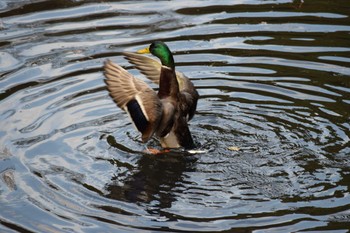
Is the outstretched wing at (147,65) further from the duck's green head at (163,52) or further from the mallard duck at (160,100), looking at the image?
the duck's green head at (163,52)

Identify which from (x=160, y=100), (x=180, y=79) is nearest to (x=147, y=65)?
(x=180, y=79)

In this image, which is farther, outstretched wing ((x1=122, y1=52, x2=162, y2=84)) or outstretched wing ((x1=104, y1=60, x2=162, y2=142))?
outstretched wing ((x1=122, y1=52, x2=162, y2=84))

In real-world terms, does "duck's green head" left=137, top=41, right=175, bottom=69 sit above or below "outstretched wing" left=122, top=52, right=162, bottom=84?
above

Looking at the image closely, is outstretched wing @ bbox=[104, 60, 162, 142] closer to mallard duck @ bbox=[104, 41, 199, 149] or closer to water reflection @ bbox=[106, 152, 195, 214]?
mallard duck @ bbox=[104, 41, 199, 149]

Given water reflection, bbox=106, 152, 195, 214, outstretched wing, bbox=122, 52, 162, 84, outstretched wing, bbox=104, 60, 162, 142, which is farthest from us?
outstretched wing, bbox=122, 52, 162, 84

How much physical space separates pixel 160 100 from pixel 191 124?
0.94 meters

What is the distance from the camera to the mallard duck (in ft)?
29.2

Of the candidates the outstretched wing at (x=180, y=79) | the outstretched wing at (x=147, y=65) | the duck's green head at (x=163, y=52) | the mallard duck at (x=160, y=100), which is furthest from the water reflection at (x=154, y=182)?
the outstretched wing at (x=147, y=65)

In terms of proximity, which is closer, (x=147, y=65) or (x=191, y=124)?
(x=191, y=124)

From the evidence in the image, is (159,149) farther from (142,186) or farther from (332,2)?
(332,2)

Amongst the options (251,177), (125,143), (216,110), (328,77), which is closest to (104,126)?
(125,143)

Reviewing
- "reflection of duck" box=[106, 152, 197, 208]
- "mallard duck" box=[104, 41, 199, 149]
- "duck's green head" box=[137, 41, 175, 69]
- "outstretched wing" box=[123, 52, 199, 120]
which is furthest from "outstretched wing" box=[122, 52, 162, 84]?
"reflection of duck" box=[106, 152, 197, 208]

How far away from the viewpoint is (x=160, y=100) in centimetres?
919

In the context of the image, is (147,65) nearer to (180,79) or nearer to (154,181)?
(180,79)
